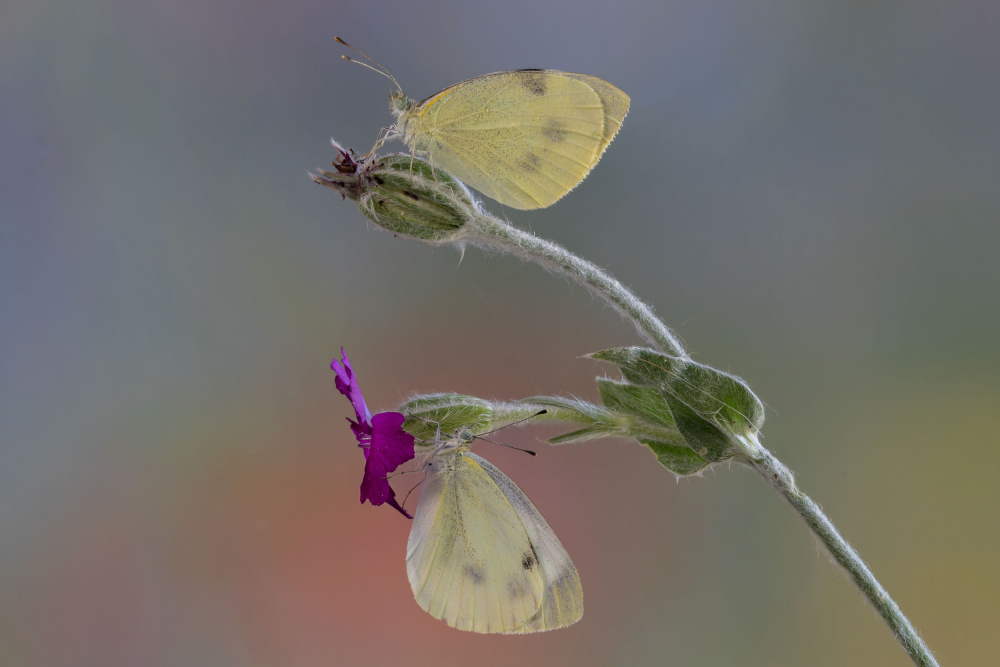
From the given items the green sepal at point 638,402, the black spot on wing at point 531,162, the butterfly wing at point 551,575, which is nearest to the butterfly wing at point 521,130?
the black spot on wing at point 531,162

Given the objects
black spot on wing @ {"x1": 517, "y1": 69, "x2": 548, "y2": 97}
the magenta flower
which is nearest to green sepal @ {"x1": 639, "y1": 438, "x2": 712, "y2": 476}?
the magenta flower

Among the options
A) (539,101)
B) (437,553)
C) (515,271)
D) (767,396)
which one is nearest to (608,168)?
(515,271)

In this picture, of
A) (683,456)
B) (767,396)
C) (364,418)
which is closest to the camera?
(364,418)

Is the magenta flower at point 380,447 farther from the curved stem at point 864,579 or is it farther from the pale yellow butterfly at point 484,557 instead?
the curved stem at point 864,579

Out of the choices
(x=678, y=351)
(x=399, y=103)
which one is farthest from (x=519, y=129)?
(x=678, y=351)

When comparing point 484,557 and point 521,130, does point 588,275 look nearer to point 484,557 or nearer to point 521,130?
point 521,130

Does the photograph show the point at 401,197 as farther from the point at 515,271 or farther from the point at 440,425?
the point at 515,271
